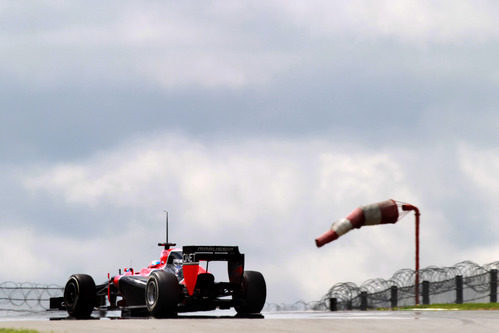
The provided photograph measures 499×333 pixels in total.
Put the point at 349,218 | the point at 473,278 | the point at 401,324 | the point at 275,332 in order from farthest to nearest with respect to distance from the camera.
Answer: the point at 473,278, the point at 401,324, the point at 275,332, the point at 349,218

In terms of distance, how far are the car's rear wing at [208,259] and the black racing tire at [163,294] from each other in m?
0.68

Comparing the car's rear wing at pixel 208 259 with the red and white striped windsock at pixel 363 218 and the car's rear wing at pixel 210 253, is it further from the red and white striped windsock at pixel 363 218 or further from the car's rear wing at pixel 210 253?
the red and white striped windsock at pixel 363 218

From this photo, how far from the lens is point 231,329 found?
49.3 feet

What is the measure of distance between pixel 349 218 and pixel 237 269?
14.7 m

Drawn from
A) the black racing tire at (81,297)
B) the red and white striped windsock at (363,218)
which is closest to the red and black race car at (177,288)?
the black racing tire at (81,297)

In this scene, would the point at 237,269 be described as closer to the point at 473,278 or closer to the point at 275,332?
the point at 275,332

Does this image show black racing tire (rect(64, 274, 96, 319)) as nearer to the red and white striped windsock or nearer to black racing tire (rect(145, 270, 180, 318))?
black racing tire (rect(145, 270, 180, 318))

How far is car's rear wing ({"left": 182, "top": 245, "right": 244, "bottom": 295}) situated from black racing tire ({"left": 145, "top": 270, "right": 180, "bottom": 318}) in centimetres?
68

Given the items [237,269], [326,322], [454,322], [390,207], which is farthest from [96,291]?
[390,207]

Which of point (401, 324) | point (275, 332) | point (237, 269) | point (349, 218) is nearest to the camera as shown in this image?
point (349, 218)

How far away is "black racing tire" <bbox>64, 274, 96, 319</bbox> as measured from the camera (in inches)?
970

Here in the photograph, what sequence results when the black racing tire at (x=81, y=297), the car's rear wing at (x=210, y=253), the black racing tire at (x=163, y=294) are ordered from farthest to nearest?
the black racing tire at (x=81, y=297) → the car's rear wing at (x=210, y=253) → the black racing tire at (x=163, y=294)

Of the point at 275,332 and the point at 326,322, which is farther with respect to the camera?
the point at 326,322

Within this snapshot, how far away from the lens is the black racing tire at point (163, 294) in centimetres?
2122
